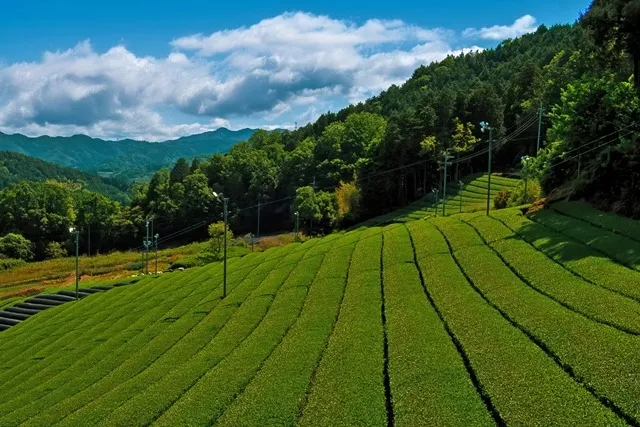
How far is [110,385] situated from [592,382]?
1744 centimetres

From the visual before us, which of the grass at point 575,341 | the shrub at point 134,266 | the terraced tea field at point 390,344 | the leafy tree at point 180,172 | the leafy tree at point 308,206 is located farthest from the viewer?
the leafy tree at point 180,172

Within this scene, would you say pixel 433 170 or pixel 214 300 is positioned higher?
pixel 433 170

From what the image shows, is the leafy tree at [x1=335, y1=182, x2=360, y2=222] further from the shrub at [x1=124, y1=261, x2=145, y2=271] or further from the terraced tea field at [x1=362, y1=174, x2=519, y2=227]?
the shrub at [x1=124, y1=261, x2=145, y2=271]

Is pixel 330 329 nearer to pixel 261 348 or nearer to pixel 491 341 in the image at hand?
pixel 261 348

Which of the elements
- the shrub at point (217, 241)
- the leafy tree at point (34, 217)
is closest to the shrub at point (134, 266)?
the shrub at point (217, 241)

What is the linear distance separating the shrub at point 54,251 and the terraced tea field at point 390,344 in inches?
3239

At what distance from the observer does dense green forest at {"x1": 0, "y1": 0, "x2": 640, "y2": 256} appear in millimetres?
32062

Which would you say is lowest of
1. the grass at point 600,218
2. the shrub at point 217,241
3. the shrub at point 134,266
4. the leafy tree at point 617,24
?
the shrub at point 134,266

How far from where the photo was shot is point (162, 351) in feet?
79.7

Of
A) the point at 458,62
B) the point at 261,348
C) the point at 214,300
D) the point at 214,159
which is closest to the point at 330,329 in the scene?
the point at 261,348

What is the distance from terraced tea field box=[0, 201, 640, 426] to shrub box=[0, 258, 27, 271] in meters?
69.5

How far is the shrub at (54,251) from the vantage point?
11062cm

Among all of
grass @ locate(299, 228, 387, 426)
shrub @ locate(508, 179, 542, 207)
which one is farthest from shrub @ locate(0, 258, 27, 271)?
grass @ locate(299, 228, 387, 426)

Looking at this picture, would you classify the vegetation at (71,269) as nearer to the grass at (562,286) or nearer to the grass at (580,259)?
the grass at (580,259)
